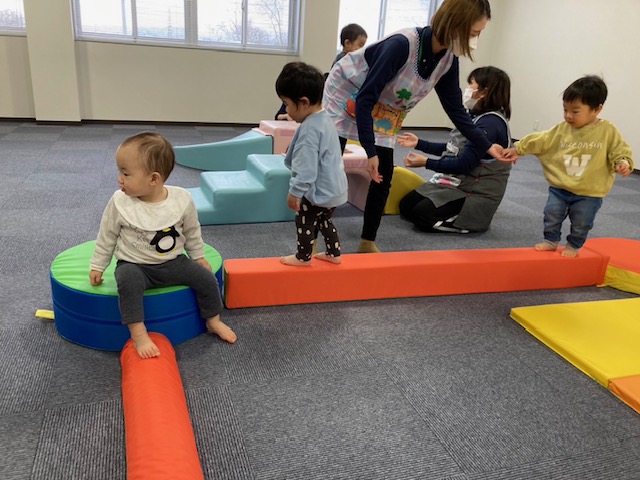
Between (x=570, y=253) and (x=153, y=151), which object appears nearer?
(x=153, y=151)

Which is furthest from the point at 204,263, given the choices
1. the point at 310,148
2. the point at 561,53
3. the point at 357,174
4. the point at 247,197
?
the point at 561,53

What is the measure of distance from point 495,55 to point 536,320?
24.9ft

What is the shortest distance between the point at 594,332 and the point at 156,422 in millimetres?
1873

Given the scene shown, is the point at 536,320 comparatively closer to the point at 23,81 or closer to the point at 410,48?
the point at 410,48

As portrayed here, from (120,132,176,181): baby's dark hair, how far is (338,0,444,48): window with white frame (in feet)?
23.5

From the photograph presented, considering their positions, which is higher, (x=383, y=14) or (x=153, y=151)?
(x=383, y=14)

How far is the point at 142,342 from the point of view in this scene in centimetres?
170

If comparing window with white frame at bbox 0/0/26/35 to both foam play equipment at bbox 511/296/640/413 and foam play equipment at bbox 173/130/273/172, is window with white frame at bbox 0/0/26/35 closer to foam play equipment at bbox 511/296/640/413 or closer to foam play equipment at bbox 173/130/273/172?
foam play equipment at bbox 173/130/273/172

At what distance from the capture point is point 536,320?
227cm

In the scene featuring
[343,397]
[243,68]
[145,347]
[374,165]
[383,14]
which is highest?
[383,14]

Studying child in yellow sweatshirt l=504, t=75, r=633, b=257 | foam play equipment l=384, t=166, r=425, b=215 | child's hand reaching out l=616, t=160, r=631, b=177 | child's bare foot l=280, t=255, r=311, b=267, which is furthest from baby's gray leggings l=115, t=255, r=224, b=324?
foam play equipment l=384, t=166, r=425, b=215

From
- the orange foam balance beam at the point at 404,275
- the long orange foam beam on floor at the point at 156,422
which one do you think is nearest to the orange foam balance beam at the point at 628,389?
the orange foam balance beam at the point at 404,275

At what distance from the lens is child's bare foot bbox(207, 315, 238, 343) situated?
1979mm

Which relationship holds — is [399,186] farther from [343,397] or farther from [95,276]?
[95,276]
